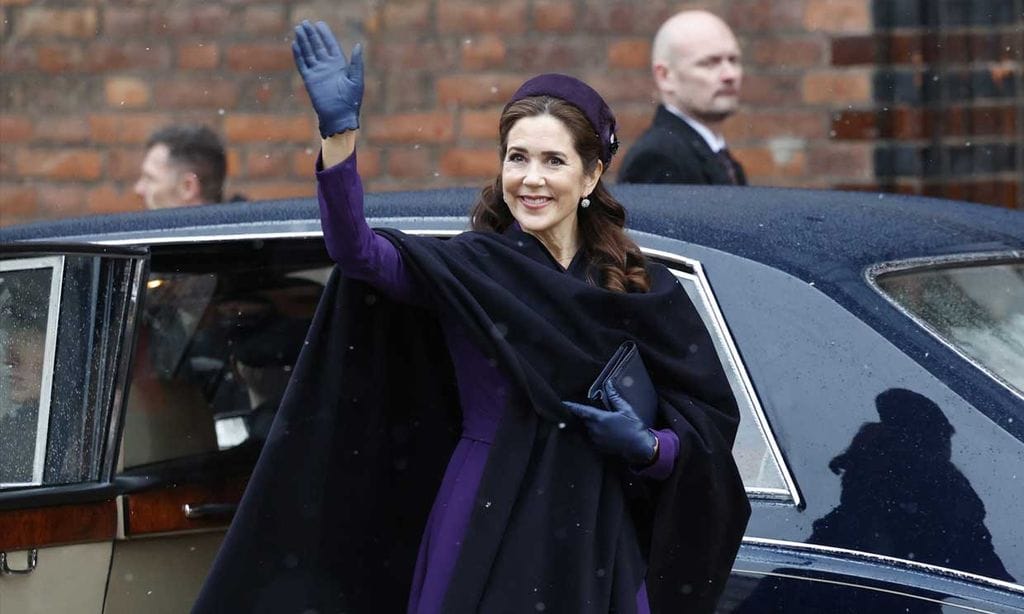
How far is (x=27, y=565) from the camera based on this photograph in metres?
3.30

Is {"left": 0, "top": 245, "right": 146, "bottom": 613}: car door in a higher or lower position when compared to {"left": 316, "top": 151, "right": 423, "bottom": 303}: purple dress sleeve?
lower

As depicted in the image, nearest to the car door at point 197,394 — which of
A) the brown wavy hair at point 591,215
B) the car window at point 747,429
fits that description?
the brown wavy hair at point 591,215

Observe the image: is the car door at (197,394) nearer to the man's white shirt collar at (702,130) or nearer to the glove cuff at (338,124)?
the glove cuff at (338,124)

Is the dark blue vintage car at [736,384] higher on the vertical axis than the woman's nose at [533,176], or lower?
lower

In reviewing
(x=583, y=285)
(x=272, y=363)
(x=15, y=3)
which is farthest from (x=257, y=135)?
(x=583, y=285)

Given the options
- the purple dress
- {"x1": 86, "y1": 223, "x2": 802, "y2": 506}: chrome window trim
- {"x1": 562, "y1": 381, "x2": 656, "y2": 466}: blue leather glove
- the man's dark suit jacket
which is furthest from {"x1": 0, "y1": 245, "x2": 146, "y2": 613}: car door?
the man's dark suit jacket

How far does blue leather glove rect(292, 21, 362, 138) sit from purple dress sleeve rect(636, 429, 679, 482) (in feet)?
2.25

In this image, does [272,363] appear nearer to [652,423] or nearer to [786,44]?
[652,423]

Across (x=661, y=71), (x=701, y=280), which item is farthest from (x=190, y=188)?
(x=701, y=280)

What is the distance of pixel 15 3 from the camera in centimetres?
688

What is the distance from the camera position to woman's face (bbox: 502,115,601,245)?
287 cm

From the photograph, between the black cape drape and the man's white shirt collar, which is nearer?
the black cape drape

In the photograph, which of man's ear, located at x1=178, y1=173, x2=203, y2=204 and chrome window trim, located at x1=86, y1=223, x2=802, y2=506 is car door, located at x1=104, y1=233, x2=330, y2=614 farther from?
man's ear, located at x1=178, y1=173, x2=203, y2=204

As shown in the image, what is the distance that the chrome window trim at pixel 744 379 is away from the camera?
9.11 feet
